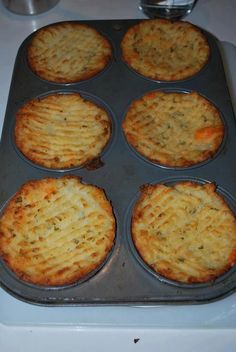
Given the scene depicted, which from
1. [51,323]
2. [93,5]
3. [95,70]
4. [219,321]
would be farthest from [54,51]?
[219,321]

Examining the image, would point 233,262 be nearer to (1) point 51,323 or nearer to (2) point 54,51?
(1) point 51,323

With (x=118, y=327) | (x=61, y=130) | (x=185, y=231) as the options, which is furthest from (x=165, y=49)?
(x=118, y=327)

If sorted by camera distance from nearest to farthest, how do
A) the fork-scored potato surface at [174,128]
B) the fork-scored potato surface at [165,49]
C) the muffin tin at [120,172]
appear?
1. the muffin tin at [120,172]
2. the fork-scored potato surface at [174,128]
3. the fork-scored potato surface at [165,49]

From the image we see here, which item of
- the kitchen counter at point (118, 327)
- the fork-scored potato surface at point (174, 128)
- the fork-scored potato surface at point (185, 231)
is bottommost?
the kitchen counter at point (118, 327)

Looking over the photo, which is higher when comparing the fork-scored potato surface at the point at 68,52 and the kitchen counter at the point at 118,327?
the fork-scored potato surface at the point at 68,52

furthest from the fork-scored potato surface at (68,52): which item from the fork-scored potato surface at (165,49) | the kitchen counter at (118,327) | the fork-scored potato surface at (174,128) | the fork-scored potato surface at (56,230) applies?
the kitchen counter at (118,327)

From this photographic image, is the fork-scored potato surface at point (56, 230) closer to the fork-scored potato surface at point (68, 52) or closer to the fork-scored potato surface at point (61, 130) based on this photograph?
the fork-scored potato surface at point (61, 130)

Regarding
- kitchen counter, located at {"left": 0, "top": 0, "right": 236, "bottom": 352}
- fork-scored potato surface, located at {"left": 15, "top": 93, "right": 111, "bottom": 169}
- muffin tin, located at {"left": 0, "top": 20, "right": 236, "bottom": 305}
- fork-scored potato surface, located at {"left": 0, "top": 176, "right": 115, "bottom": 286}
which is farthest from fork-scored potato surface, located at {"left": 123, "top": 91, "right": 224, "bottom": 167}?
kitchen counter, located at {"left": 0, "top": 0, "right": 236, "bottom": 352}
